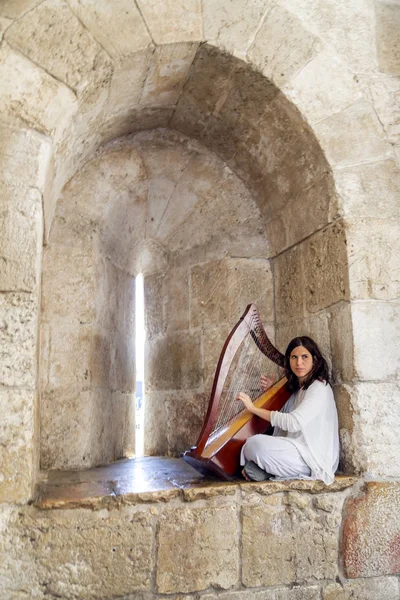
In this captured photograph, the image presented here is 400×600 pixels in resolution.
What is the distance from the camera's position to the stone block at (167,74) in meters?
2.29

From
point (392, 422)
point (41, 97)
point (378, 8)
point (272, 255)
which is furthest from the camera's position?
point (272, 255)

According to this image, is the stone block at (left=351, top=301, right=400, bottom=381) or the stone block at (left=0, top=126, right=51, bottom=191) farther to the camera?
the stone block at (left=351, top=301, right=400, bottom=381)

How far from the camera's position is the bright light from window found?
3.32m

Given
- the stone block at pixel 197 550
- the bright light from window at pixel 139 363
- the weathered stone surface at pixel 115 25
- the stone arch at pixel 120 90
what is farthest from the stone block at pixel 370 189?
the bright light from window at pixel 139 363

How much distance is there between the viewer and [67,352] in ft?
9.06

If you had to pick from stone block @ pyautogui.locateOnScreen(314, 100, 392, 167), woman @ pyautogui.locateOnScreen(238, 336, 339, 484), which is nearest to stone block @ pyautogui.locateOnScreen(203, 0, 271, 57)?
stone block @ pyautogui.locateOnScreen(314, 100, 392, 167)

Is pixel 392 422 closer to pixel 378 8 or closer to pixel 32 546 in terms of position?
pixel 32 546

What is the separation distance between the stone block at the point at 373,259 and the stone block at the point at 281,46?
75cm

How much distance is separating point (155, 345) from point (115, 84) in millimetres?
1570

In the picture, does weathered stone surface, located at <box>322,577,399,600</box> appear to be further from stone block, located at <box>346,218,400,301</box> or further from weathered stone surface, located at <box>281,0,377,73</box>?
weathered stone surface, located at <box>281,0,377,73</box>

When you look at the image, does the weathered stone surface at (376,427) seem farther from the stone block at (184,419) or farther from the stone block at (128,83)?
the stone block at (128,83)

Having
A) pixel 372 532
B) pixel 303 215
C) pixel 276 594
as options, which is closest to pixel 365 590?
pixel 372 532

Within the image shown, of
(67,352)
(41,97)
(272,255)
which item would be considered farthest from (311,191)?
(67,352)

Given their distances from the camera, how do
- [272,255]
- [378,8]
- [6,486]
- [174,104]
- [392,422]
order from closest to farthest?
[6,486] < [392,422] < [378,8] < [174,104] < [272,255]
